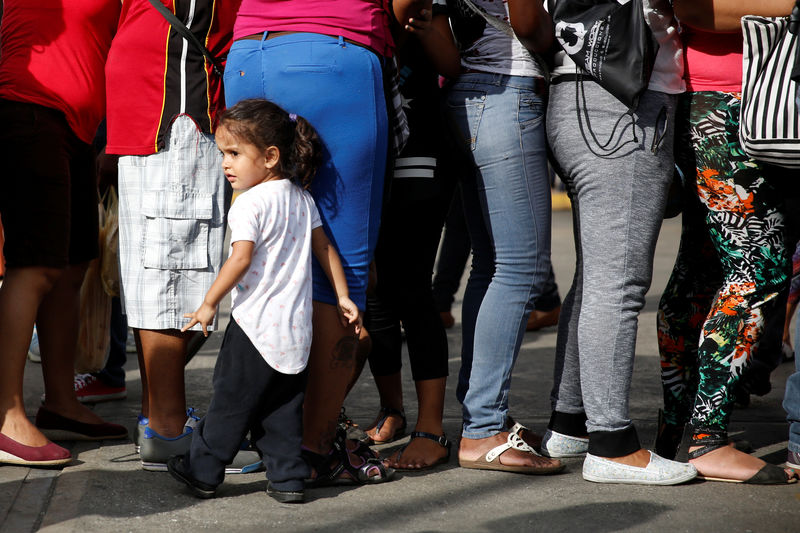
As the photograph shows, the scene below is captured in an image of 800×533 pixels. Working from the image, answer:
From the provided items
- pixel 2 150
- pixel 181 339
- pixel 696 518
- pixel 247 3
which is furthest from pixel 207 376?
pixel 696 518

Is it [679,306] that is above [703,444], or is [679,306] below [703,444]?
above

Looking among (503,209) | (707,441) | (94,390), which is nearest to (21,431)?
(94,390)

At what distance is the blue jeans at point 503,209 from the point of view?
316 cm

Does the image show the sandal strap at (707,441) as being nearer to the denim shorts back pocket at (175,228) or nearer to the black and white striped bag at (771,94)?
the black and white striped bag at (771,94)

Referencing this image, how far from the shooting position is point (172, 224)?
317 centimetres

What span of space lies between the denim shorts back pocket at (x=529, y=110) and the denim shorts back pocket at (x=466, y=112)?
0.41ft

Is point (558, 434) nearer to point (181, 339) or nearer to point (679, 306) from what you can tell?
point (679, 306)

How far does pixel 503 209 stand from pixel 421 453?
0.88 m

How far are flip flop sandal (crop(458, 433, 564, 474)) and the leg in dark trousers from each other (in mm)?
634

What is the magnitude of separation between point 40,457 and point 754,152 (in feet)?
8.16

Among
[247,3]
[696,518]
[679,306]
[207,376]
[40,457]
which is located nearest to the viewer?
[696,518]

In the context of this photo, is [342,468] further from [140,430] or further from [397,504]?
[140,430]

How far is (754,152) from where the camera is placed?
293cm

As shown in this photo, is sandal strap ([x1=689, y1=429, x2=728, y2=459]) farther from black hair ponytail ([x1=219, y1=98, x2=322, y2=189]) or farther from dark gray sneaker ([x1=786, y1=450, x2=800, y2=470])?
black hair ponytail ([x1=219, y1=98, x2=322, y2=189])
